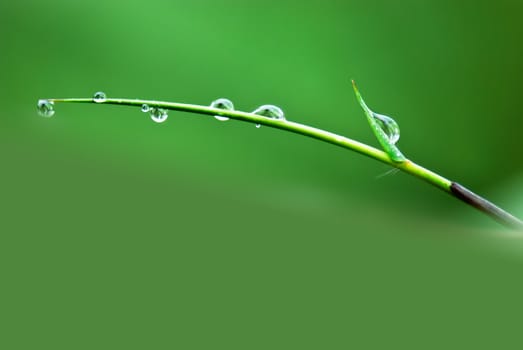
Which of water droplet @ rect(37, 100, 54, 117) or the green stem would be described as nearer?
the green stem

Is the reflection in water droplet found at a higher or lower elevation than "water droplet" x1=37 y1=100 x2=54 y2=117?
lower

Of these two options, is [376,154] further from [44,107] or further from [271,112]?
[44,107]

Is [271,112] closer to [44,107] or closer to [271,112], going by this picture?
[271,112]

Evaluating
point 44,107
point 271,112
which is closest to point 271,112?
point 271,112

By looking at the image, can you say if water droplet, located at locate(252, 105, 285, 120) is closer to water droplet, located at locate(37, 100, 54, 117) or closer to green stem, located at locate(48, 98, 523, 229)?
green stem, located at locate(48, 98, 523, 229)

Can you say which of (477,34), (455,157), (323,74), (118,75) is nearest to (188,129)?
(118,75)

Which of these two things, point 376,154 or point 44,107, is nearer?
point 376,154

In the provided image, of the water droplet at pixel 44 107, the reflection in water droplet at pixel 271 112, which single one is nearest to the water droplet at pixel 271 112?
the reflection in water droplet at pixel 271 112

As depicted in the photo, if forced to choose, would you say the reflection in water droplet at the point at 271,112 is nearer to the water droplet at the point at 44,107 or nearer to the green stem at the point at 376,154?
the green stem at the point at 376,154

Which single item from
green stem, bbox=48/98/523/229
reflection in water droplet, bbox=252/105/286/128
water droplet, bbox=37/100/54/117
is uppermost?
water droplet, bbox=37/100/54/117

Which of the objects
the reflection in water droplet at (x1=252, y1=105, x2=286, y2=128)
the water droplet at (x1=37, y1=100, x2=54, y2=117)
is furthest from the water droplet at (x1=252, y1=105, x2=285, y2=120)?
the water droplet at (x1=37, y1=100, x2=54, y2=117)

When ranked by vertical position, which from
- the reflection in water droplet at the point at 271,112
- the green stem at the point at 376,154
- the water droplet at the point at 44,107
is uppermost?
the water droplet at the point at 44,107

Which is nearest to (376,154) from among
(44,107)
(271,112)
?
(271,112)

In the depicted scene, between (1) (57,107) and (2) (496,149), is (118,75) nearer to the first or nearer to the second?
(1) (57,107)
